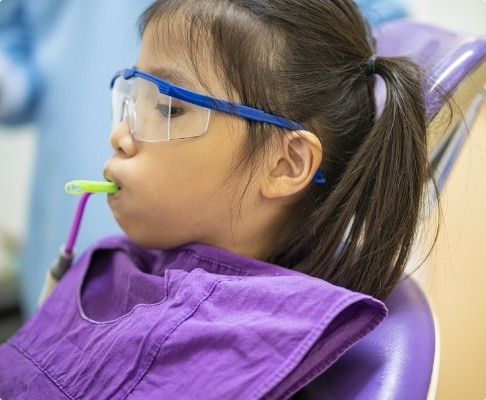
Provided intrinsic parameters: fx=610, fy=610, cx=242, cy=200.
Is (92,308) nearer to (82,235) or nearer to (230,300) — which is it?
(230,300)

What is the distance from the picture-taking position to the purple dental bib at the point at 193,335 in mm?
569

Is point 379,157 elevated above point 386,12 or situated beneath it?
situated beneath

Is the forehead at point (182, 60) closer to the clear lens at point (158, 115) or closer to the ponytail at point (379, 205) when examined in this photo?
the clear lens at point (158, 115)

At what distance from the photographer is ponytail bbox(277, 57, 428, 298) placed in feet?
2.40

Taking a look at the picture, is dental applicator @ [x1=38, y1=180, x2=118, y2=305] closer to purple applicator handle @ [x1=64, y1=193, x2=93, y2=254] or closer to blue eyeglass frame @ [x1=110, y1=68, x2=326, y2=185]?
purple applicator handle @ [x1=64, y1=193, x2=93, y2=254]

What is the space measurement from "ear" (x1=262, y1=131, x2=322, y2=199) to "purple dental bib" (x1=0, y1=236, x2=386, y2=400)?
0.34 ft

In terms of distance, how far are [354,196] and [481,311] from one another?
257 mm

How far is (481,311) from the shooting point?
2.72 feet

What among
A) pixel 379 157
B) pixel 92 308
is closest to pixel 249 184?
pixel 379 157

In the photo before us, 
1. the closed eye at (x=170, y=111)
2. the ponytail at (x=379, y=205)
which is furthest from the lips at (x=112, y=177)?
the ponytail at (x=379, y=205)

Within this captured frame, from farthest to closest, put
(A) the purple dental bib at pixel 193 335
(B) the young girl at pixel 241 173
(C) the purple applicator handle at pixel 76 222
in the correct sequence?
(C) the purple applicator handle at pixel 76 222, (B) the young girl at pixel 241 173, (A) the purple dental bib at pixel 193 335

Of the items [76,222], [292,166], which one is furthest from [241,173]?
[76,222]

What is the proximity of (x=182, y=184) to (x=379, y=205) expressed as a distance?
24 cm

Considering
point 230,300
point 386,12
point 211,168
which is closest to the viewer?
point 230,300
